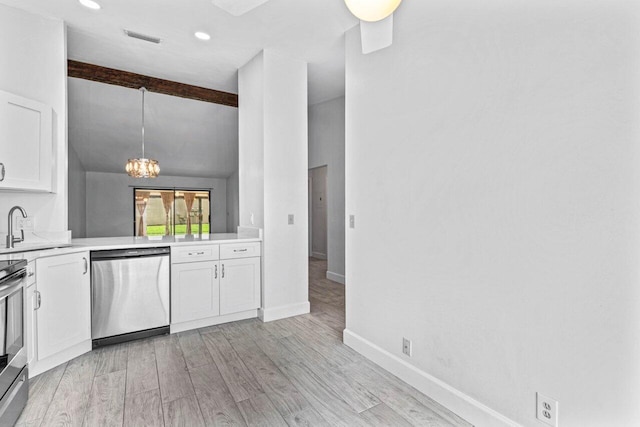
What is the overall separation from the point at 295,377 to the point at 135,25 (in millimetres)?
3289

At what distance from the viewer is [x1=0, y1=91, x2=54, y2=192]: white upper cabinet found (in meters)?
2.34

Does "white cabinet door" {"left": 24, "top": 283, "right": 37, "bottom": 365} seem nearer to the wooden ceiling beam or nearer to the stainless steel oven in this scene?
the stainless steel oven

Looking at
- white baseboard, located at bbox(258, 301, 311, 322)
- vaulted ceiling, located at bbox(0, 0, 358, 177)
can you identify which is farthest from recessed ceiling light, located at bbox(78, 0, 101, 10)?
white baseboard, located at bbox(258, 301, 311, 322)

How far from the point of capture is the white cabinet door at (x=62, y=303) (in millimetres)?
2342

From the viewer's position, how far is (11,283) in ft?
5.78

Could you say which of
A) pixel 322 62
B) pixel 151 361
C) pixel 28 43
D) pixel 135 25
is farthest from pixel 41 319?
pixel 322 62

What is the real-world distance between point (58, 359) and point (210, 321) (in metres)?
1.22

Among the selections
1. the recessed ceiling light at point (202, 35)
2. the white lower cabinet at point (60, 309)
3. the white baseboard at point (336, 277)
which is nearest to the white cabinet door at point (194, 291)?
the white lower cabinet at point (60, 309)

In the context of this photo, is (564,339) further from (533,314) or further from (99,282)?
(99,282)

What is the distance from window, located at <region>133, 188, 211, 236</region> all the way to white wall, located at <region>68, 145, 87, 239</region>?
3.80ft

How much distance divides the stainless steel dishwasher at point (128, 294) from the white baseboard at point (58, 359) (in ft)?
0.28

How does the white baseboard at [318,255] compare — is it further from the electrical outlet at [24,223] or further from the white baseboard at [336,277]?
the electrical outlet at [24,223]

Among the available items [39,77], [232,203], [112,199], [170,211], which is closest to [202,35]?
[39,77]

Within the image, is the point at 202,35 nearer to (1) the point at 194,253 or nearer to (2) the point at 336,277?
(1) the point at 194,253
